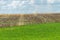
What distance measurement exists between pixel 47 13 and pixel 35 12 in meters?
0.72

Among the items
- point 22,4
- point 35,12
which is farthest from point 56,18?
point 22,4

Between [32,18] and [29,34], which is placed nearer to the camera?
[29,34]

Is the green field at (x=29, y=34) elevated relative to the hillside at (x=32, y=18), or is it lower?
elevated

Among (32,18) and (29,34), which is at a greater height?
(29,34)

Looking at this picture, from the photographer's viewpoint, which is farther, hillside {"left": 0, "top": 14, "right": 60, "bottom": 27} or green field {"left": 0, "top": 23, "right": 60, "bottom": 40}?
hillside {"left": 0, "top": 14, "right": 60, "bottom": 27}

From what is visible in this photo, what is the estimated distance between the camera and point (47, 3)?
12.5 m

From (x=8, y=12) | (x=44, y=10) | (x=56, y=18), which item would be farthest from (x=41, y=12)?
(x=8, y=12)

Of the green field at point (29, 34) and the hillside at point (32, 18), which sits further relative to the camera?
the hillside at point (32, 18)

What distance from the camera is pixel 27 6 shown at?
1255cm

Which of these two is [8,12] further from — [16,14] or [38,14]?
[38,14]

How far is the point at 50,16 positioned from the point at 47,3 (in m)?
0.86

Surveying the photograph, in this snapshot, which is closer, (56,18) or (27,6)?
(56,18)

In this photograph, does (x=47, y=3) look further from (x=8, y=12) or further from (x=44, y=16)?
(x=8, y=12)

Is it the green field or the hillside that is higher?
the green field
